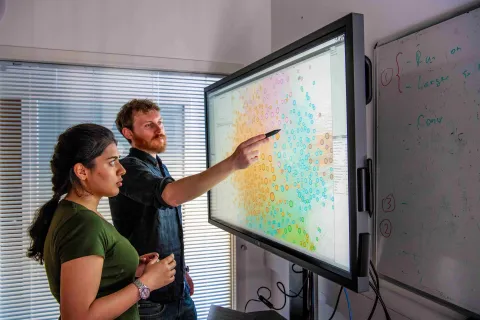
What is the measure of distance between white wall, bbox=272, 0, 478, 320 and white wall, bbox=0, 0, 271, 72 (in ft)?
1.45

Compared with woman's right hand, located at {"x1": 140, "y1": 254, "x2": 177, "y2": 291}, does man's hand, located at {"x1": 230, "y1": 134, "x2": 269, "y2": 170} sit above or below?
above

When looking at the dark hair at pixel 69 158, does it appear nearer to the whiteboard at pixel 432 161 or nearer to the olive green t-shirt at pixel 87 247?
the olive green t-shirt at pixel 87 247

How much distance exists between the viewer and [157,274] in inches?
45.5

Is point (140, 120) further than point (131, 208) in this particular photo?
Yes

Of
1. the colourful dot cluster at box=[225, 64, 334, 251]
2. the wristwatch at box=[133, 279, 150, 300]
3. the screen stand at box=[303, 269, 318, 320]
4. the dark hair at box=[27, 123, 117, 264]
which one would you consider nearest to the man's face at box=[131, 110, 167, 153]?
the colourful dot cluster at box=[225, 64, 334, 251]

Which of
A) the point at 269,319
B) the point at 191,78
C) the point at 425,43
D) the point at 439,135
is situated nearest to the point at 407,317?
the point at 269,319

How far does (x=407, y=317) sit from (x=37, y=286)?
1849 millimetres

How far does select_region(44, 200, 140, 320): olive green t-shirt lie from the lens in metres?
0.97

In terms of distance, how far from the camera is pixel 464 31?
103 cm

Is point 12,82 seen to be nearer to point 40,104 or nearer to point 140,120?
point 40,104

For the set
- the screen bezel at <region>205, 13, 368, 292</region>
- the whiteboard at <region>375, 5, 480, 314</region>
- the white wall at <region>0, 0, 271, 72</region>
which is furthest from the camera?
the white wall at <region>0, 0, 271, 72</region>

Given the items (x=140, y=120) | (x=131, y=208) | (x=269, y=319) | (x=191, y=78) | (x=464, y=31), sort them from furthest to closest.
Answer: (x=191, y=78)
(x=140, y=120)
(x=131, y=208)
(x=269, y=319)
(x=464, y=31)

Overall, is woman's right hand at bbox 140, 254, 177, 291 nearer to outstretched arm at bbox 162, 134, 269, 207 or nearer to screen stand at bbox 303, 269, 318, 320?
outstretched arm at bbox 162, 134, 269, 207

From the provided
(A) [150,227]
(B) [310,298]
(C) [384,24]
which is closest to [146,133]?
(A) [150,227]
